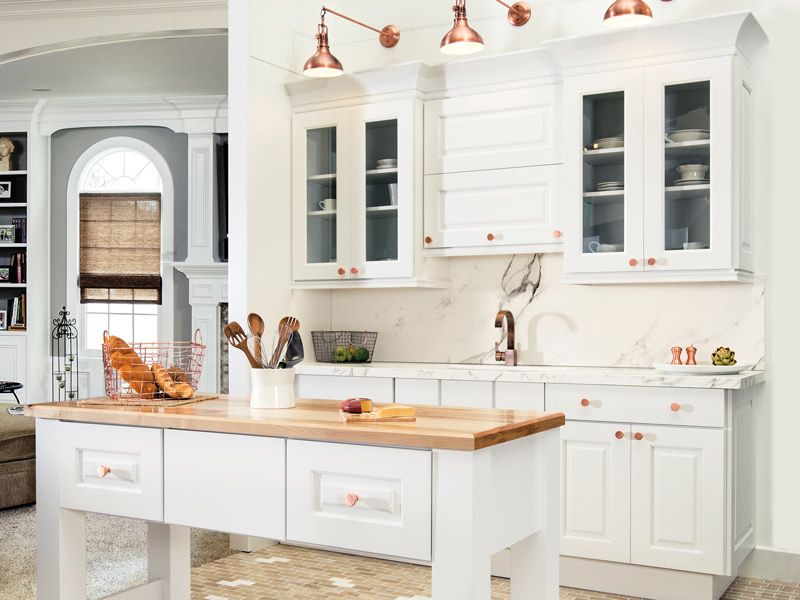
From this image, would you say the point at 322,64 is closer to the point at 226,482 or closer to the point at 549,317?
the point at 549,317

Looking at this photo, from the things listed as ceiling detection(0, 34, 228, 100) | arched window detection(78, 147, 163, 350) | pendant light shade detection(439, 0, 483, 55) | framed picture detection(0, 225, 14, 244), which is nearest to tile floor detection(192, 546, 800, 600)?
pendant light shade detection(439, 0, 483, 55)

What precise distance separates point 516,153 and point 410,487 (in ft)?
8.08

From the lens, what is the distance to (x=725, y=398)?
3686 mm

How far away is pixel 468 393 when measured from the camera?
13.9 ft

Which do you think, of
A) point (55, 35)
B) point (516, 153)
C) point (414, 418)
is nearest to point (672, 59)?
point (516, 153)

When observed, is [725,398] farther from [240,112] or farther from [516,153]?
[240,112]

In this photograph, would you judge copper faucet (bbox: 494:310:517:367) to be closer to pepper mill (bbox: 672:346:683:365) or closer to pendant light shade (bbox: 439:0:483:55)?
pepper mill (bbox: 672:346:683:365)

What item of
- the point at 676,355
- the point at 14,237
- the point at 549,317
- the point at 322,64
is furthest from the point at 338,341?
the point at 14,237

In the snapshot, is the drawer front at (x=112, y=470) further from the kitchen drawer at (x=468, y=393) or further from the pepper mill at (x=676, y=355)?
the pepper mill at (x=676, y=355)

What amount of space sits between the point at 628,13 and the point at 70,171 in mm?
7064

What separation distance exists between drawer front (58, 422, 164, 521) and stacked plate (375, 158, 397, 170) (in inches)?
91.3

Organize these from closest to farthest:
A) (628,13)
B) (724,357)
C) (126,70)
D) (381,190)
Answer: (628,13)
(724,357)
(381,190)
(126,70)

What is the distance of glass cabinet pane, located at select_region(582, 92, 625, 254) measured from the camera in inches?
163

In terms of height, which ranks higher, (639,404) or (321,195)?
(321,195)
